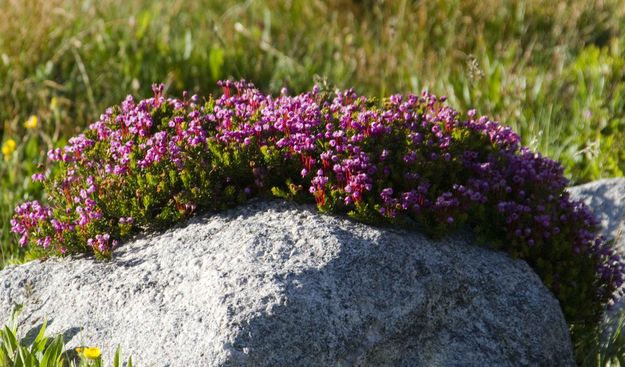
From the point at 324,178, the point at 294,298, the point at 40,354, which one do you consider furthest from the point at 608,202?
the point at 40,354

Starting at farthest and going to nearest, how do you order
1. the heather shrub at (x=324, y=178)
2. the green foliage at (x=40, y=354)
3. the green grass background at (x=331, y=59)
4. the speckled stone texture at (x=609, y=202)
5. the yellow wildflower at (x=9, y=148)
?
1. the green grass background at (x=331, y=59)
2. the yellow wildflower at (x=9, y=148)
3. the speckled stone texture at (x=609, y=202)
4. the heather shrub at (x=324, y=178)
5. the green foliage at (x=40, y=354)

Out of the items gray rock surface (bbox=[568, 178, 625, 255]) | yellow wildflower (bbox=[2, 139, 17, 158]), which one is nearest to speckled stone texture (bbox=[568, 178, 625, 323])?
gray rock surface (bbox=[568, 178, 625, 255])

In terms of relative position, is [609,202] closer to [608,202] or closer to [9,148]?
[608,202]

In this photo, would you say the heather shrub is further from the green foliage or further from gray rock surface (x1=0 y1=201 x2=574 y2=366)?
the green foliage

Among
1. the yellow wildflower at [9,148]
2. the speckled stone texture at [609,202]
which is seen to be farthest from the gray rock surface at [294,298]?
the yellow wildflower at [9,148]

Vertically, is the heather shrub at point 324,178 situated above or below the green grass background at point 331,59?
above

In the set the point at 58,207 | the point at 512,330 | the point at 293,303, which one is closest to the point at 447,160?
the point at 512,330

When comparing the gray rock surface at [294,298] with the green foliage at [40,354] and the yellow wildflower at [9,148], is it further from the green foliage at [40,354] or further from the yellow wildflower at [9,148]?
the yellow wildflower at [9,148]
